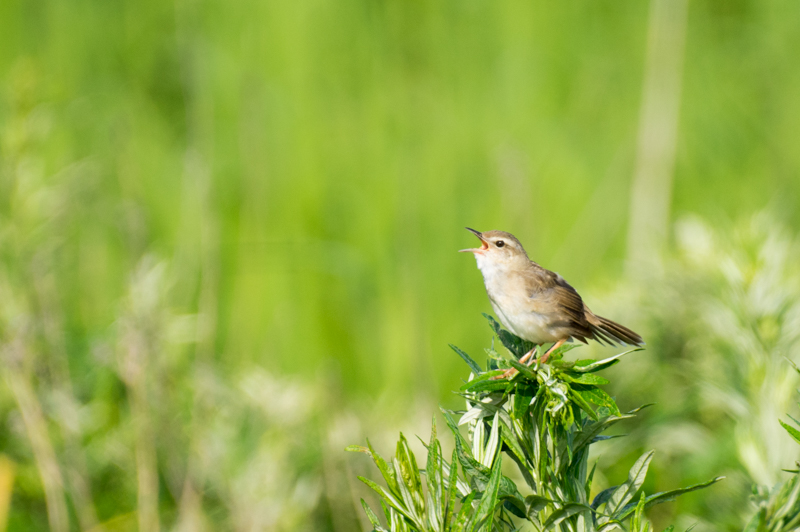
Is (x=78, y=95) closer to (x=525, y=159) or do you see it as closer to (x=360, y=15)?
(x=360, y=15)

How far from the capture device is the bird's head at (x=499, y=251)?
1.17 meters

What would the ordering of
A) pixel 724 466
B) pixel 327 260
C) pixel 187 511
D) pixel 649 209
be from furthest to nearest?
1. pixel 327 260
2. pixel 649 209
3. pixel 187 511
4. pixel 724 466

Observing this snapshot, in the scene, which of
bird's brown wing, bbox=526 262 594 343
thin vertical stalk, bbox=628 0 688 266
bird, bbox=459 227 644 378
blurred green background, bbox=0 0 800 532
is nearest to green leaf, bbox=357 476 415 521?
bird, bbox=459 227 644 378

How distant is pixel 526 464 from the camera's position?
478 millimetres

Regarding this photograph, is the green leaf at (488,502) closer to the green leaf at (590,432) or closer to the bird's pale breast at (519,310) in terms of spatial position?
the green leaf at (590,432)

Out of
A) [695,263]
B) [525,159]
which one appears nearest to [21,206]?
[695,263]

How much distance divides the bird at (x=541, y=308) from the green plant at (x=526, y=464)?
0.26 meters

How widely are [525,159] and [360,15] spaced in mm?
803

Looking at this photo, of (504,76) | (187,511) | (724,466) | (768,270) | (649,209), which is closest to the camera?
(768,270)

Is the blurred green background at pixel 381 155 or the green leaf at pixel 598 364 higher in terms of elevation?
the blurred green background at pixel 381 155

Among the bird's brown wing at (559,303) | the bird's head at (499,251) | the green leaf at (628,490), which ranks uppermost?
the bird's head at (499,251)

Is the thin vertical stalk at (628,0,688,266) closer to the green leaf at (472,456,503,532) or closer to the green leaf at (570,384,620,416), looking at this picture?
the green leaf at (570,384,620,416)

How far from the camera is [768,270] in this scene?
2.85 ft

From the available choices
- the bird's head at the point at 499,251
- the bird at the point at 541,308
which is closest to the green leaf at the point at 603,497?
the bird at the point at 541,308
